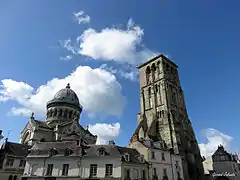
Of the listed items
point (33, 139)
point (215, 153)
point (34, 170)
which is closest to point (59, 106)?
point (33, 139)

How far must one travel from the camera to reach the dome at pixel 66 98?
41062 mm

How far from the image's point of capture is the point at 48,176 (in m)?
19.5

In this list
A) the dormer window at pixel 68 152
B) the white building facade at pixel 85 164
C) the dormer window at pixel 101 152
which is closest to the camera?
the white building facade at pixel 85 164

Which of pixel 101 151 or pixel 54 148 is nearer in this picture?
pixel 101 151

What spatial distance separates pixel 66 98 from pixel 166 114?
22566mm

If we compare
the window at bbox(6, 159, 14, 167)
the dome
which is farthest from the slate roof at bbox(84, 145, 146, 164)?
the dome

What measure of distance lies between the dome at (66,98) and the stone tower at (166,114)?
15.5 m

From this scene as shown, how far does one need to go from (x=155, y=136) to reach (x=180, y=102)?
1048cm

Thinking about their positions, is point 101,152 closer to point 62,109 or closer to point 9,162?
point 9,162

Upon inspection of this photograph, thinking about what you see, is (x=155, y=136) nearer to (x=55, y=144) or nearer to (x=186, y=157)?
(x=186, y=157)

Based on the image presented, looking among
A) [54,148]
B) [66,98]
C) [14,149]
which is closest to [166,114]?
[54,148]

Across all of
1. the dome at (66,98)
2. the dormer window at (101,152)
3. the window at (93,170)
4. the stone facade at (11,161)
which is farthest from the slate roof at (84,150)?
the dome at (66,98)

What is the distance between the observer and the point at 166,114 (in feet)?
110

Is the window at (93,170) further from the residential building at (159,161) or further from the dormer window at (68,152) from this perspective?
the residential building at (159,161)
